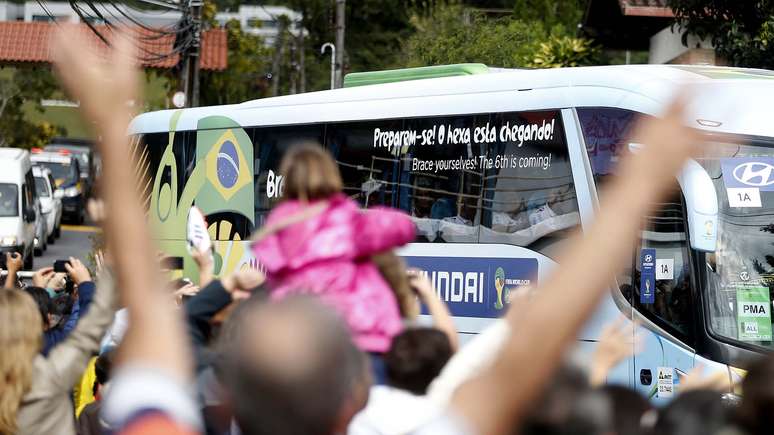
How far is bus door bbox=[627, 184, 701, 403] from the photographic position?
9.92 m

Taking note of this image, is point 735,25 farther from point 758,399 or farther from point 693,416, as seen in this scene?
point 758,399

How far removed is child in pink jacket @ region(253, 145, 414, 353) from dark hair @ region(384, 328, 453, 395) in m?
0.36

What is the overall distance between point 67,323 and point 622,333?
455 centimetres

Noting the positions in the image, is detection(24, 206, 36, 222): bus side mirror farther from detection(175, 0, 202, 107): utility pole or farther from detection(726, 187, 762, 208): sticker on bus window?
detection(726, 187, 762, 208): sticker on bus window

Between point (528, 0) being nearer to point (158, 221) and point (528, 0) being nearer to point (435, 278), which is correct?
point (158, 221)

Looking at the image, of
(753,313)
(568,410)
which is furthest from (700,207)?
(568,410)

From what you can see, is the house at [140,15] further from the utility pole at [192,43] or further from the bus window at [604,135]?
the bus window at [604,135]

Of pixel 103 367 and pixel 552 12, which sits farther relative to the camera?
pixel 552 12

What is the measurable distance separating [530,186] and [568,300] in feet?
30.1

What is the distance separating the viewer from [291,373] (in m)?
2.29

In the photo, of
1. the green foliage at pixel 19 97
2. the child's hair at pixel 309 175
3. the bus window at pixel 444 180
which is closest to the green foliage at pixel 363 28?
the green foliage at pixel 19 97

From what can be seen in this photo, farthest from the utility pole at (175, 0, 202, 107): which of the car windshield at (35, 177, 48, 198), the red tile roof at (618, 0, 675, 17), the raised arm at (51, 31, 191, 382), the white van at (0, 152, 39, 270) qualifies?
the raised arm at (51, 31, 191, 382)

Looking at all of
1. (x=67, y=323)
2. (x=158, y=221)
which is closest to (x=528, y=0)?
(x=158, y=221)

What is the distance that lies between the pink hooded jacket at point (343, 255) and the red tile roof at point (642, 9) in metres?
21.2
